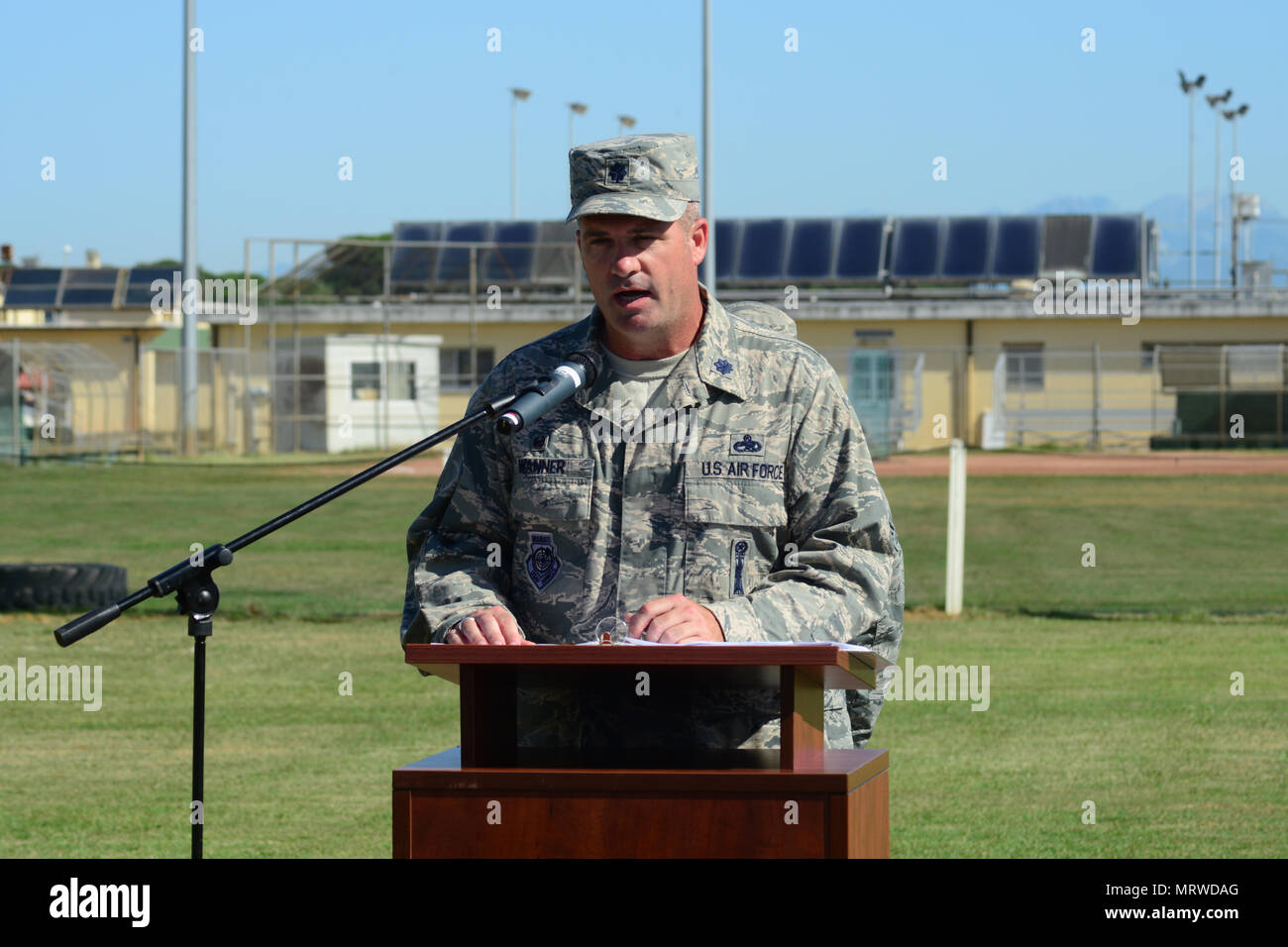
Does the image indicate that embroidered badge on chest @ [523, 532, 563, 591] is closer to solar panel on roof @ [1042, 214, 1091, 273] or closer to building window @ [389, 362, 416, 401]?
building window @ [389, 362, 416, 401]

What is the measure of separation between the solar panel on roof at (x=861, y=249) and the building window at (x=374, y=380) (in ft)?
44.1

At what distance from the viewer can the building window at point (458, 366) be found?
A: 5038cm

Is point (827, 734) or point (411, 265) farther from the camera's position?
point (411, 265)

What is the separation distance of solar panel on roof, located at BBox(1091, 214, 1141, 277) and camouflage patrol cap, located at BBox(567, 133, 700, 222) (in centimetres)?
4836

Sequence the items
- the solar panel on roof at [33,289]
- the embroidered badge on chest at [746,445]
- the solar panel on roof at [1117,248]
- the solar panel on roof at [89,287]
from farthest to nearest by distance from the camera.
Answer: the solar panel on roof at [33,289] < the solar panel on roof at [89,287] < the solar panel on roof at [1117,248] < the embroidered badge on chest at [746,445]

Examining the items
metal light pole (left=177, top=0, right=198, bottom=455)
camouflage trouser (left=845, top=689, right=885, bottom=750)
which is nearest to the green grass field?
camouflage trouser (left=845, top=689, right=885, bottom=750)

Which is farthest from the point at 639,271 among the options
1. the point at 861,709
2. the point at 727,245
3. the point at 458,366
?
the point at 727,245

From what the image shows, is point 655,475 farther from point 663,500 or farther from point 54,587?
point 54,587

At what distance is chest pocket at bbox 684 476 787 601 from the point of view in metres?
4.16

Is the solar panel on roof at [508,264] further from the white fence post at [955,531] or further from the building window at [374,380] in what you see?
the white fence post at [955,531]

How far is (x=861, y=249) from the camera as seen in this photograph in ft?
173

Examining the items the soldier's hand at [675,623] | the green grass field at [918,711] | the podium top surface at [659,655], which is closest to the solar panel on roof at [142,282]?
the green grass field at [918,711]

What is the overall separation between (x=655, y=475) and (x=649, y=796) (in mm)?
1241
